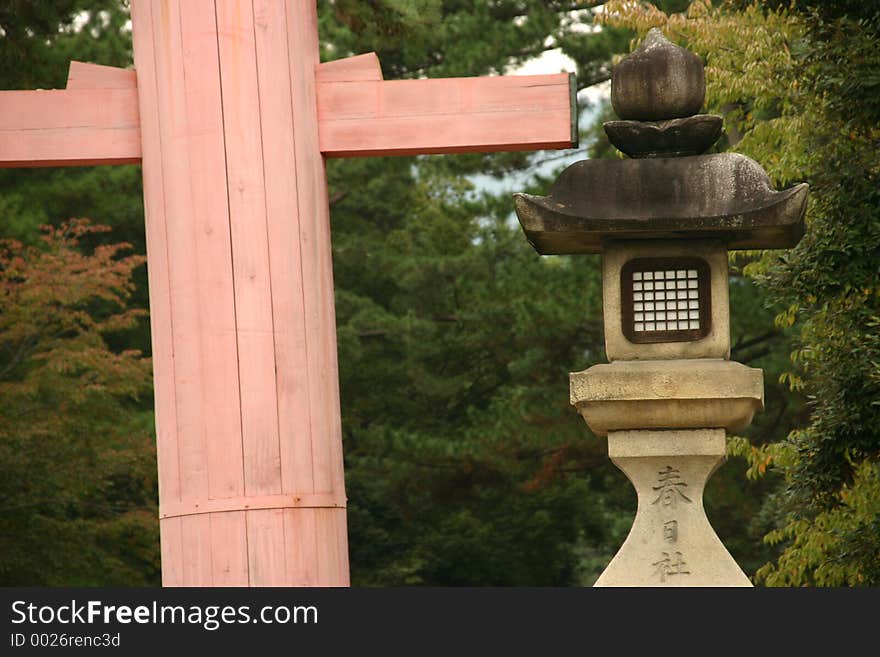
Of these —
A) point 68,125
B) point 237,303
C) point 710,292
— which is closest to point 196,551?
point 237,303

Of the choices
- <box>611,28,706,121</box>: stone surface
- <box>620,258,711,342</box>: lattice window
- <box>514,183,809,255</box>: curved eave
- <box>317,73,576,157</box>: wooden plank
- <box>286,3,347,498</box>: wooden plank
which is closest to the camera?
<box>286,3,347,498</box>: wooden plank

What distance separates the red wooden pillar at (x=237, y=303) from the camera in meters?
4.20

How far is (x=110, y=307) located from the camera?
1606 cm

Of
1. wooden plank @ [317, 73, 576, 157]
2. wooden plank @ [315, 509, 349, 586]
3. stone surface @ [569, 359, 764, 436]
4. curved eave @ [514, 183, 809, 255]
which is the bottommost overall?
wooden plank @ [315, 509, 349, 586]

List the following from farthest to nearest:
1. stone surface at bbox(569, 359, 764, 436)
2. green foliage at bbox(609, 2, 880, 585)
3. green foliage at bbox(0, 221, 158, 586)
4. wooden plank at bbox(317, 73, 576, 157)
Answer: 1. green foliage at bbox(0, 221, 158, 586)
2. green foliage at bbox(609, 2, 880, 585)
3. stone surface at bbox(569, 359, 764, 436)
4. wooden plank at bbox(317, 73, 576, 157)

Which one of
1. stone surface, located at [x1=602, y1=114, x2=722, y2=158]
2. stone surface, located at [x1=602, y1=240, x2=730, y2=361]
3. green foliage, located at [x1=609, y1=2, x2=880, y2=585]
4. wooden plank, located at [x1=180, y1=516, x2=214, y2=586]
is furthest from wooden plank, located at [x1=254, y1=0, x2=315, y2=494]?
green foliage, located at [x1=609, y1=2, x2=880, y2=585]

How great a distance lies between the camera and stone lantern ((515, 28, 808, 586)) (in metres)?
5.44

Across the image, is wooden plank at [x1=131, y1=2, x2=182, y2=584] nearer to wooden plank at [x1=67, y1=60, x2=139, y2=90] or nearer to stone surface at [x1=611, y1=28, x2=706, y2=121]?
wooden plank at [x1=67, y1=60, x2=139, y2=90]

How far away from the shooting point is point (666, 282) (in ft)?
18.7

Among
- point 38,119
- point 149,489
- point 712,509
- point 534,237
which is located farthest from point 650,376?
point 712,509

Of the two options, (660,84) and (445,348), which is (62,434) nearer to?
(445,348)

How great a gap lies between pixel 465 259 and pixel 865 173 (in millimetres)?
8649

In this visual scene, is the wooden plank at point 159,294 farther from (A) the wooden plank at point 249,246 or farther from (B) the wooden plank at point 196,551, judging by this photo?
(A) the wooden plank at point 249,246

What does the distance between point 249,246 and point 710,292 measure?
2193mm
